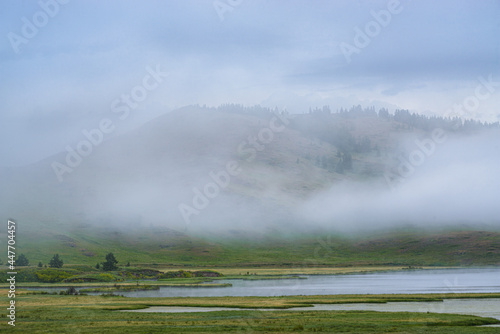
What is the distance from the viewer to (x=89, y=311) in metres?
69.8

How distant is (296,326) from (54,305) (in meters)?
38.5

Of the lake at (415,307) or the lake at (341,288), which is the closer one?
the lake at (415,307)

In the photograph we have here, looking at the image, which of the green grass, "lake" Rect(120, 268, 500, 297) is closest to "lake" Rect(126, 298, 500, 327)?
the green grass

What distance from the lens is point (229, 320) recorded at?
60.0 meters

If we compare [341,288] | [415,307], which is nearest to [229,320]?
[415,307]

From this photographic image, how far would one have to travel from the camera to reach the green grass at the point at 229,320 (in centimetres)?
5244

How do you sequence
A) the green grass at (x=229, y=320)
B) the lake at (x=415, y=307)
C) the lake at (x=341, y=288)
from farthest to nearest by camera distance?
1. the lake at (x=341, y=288)
2. the lake at (x=415, y=307)
3. the green grass at (x=229, y=320)

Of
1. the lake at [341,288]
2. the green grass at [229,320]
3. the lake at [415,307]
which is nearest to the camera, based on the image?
the green grass at [229,320]

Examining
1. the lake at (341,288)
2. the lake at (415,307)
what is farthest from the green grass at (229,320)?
the lake at (341,288)

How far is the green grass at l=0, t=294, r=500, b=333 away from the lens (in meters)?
52.4

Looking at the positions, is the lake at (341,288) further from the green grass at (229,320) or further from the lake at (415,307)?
the green grass at (229,320)

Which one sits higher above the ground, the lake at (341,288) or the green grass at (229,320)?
the lake at (341,288)

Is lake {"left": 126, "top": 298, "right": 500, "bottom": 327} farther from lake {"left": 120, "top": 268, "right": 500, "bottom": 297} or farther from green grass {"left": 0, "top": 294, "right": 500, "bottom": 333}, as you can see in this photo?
lake {"left": 120, "top": 268, "right": 500, "bottom": 297}

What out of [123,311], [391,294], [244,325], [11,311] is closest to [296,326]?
[244,325]
